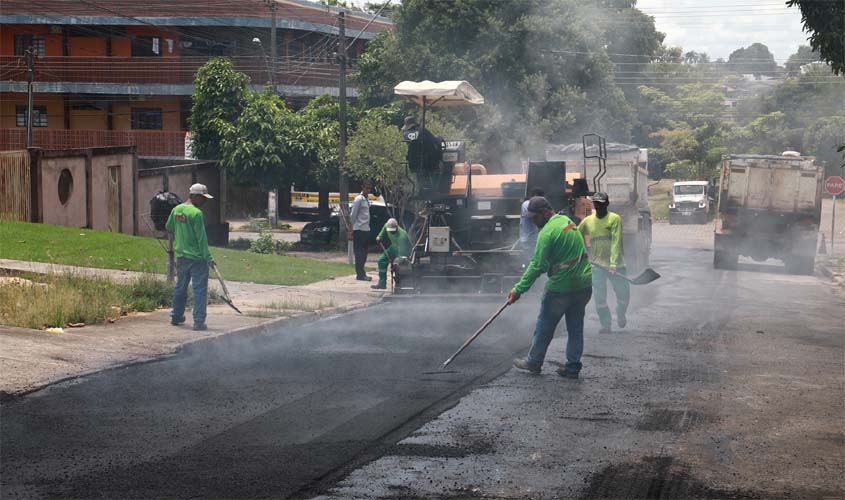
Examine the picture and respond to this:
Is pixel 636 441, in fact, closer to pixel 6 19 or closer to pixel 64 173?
pixel 64 173

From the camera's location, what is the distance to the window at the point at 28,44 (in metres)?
48.8

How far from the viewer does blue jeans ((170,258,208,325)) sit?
12086 mm

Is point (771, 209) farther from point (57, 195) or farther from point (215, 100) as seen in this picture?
point (215, 100)

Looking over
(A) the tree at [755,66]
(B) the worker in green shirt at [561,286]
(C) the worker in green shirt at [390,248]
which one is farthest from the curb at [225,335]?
(A) the tree at [755,66]

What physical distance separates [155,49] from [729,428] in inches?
1742

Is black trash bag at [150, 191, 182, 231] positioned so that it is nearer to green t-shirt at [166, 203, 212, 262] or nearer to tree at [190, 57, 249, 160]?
green t-shirt at [166, 203, 212, 262]

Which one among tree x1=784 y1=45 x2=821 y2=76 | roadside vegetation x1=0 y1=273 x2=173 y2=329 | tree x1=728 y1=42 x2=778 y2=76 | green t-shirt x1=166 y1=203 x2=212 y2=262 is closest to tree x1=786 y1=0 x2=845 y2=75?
green t-shirt x1=166 y1=203 x2=212 y2=262

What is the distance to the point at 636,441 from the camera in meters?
7.16

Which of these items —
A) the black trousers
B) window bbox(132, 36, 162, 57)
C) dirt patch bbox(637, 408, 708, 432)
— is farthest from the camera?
window bbox(132, 36, 162, 57)

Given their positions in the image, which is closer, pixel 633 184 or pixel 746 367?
pixel 746 367

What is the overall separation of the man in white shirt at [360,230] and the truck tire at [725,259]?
9.43 metres

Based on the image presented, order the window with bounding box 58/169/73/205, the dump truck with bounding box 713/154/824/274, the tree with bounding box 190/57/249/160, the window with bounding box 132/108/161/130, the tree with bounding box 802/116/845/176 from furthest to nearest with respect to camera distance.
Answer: the tree with bounding box 802/116/845/176 < the window with bounding box 132/108/161/130 < the tree with bounding box 190/57/249/160 < the dump truck with bounding box 713/154/824/274 < the window with bounding box 58/169/73/205

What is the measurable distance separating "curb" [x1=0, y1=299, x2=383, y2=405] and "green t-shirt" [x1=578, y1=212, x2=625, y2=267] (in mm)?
4056

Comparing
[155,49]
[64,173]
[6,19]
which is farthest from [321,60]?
[64,173]
